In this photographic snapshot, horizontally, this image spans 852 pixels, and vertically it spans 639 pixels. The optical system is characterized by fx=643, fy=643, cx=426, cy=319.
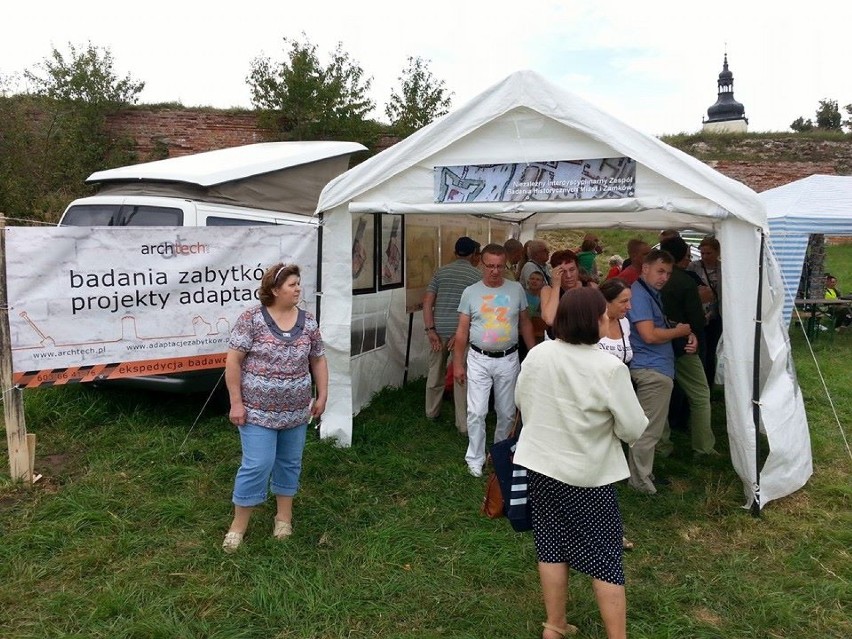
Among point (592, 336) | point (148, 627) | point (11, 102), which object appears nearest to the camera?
point (592, 336)

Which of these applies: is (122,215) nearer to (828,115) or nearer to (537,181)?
(537,181)

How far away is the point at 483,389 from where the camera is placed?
4816mm

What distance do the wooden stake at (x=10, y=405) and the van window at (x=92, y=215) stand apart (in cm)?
188

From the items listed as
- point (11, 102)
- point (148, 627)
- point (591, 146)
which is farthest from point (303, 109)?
point (148, 627)

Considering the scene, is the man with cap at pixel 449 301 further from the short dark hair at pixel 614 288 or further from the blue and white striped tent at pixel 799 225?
the blue and white striped tent at pixel 799 225

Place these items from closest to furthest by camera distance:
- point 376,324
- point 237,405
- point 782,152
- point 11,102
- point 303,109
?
1. point 237,405
2. point 376,324
3. point 11,102
4. point 303,109
5. point 782,152

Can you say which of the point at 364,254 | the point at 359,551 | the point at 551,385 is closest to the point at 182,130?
the point at 364,254

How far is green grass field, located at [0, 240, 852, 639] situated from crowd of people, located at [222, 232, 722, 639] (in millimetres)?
293

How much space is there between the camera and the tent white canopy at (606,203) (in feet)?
13.9

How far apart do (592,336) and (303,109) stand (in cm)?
1786

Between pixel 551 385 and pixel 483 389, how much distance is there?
2.15 meters

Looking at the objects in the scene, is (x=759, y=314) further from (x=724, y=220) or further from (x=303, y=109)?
(x=303, y=109)

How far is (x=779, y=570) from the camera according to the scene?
3.68m

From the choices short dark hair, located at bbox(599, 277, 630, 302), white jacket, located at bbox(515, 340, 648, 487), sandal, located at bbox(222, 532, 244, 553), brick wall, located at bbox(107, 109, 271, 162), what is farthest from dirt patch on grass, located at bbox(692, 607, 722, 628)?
brick wall, located at bbox(107, 109, 271, 162)
